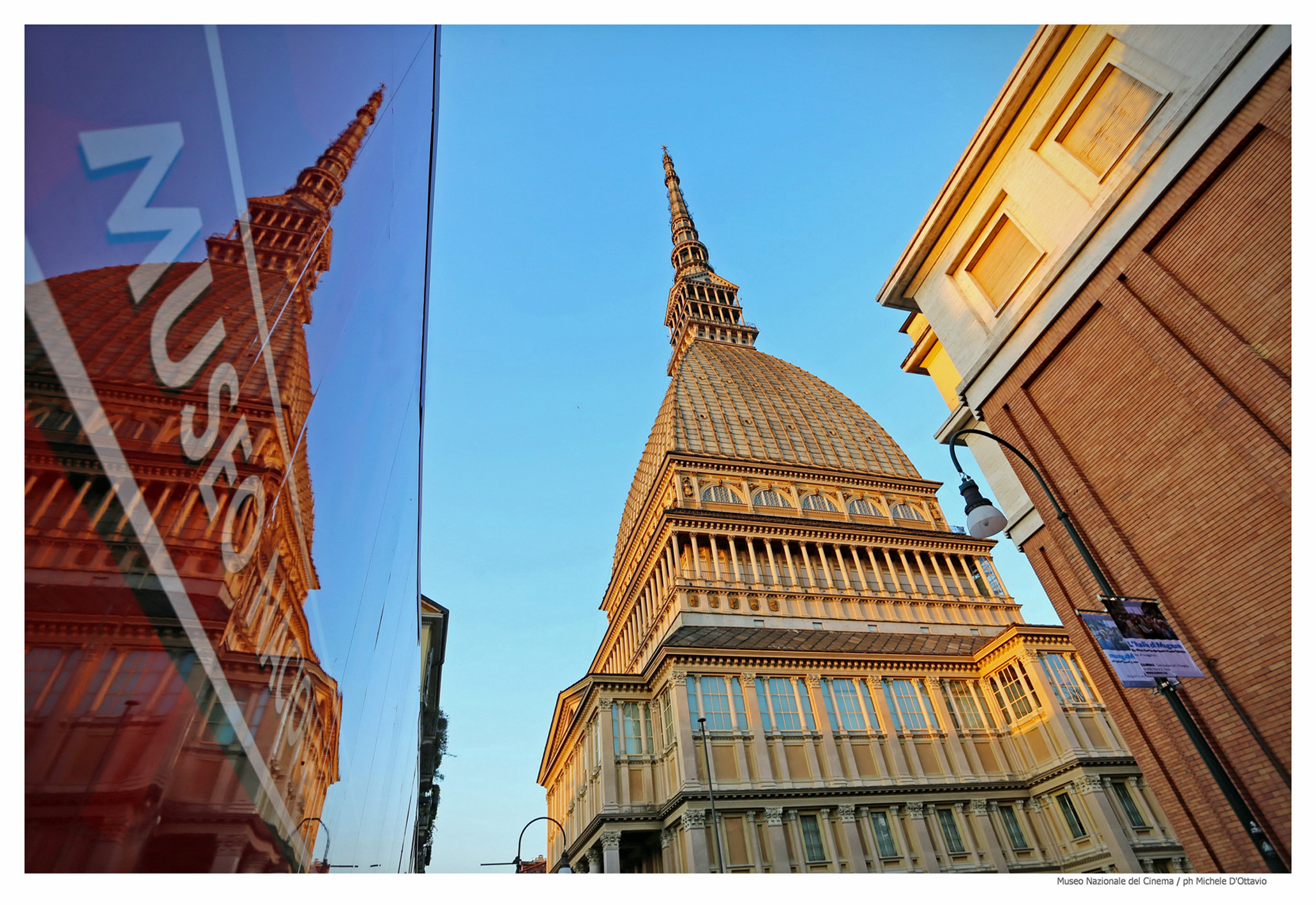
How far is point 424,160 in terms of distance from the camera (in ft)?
24.9

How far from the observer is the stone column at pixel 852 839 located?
32219 millimetres

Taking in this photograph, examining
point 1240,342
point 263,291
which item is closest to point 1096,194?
point 1240,342

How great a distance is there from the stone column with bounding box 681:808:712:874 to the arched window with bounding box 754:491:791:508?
97.6ft

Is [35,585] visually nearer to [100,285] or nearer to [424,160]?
[100,285]

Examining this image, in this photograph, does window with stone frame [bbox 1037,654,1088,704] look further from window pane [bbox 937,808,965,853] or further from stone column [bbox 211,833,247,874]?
stone column [bbox 211,833,247,874]

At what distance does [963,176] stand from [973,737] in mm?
34210

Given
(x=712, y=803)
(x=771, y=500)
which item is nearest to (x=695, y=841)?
(x=712, y=803)

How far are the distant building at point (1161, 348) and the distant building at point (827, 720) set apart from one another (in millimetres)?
22105

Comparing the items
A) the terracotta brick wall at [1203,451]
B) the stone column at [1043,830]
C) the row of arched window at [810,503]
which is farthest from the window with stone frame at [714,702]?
the terracotta brick wall at [1203,451]

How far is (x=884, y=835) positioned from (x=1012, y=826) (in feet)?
26.3

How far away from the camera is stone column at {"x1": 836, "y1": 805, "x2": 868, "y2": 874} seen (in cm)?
3222

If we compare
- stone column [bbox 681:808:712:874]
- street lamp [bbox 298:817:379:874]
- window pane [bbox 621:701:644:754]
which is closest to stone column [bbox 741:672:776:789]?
stone column [bbox 681:808:712:874]

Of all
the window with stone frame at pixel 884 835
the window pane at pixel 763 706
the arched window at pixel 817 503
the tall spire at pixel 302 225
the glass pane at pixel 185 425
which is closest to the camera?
the glass pane at pixel 185 425

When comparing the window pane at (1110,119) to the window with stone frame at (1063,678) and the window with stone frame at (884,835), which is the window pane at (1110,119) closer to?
the window with stone frame at (884,835)
